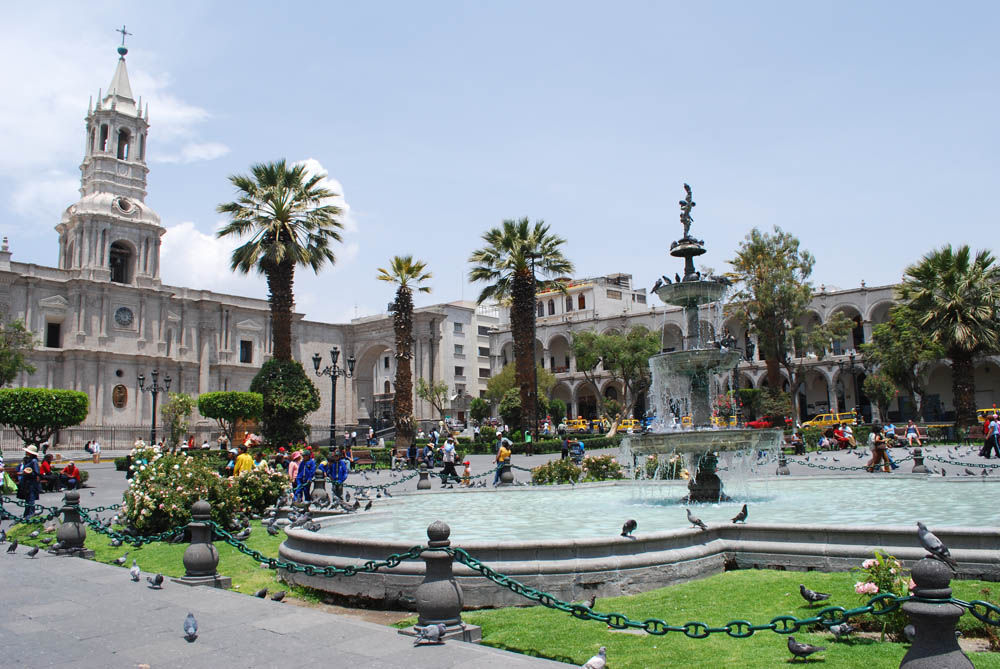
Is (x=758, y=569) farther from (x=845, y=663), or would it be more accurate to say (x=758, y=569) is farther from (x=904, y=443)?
(x=904, y=443)

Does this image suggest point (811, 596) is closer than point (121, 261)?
Yes

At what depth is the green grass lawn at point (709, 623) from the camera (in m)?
4.73

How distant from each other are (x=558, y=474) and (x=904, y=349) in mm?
25467

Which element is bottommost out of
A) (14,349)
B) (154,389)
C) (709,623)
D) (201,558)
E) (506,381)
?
(709,623)

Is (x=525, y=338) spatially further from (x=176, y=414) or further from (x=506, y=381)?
(x=506, y=381)

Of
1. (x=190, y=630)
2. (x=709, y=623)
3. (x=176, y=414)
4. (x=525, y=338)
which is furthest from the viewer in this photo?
(x=176, y=414)

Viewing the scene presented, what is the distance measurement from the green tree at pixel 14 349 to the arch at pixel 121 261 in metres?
8.53

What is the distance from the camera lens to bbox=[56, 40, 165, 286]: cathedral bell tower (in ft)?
152

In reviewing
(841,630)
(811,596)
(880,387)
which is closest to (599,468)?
(811,596)

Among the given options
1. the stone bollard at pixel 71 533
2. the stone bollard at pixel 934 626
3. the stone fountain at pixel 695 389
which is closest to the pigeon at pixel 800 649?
the stone bollard at pixel 934 626

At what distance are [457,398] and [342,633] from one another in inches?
2491

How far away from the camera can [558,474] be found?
57.3 ft

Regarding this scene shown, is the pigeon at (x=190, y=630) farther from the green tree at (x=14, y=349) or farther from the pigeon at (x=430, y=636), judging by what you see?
the green tree at (x=14, y=349)

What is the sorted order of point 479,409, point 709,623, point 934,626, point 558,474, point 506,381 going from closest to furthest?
point 934,626 → point 709,623 → point 558,474 → point 506,381 → point 479,409
